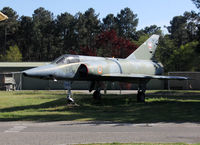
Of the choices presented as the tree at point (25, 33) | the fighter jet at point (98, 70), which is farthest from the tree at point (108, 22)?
the fighter jet at point (98, 70)

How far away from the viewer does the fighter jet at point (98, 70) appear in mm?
15570

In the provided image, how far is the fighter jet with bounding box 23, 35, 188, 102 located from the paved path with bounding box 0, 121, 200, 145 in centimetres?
524

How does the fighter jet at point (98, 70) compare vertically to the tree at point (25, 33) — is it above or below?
below

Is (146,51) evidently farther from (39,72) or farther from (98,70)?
(39,72)

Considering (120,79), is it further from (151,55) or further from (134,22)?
(134,22)

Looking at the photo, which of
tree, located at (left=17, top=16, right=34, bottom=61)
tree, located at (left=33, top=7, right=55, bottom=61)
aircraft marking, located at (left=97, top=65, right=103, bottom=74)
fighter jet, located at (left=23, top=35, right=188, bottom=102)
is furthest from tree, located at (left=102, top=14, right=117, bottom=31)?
aircraft marking, located at (left=97, top=65, right=103, bottom=74)

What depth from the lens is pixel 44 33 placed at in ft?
252

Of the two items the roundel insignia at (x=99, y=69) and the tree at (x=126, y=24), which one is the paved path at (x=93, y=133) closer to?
the roundel insignia at (x=99, y=69)

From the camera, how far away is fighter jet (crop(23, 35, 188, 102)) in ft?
51.1

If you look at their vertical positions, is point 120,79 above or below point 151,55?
below

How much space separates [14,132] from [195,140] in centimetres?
505

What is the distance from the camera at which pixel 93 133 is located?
8453 mm

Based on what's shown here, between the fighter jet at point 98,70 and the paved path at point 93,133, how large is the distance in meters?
5.24

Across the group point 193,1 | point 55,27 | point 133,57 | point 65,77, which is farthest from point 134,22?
point 65,77
